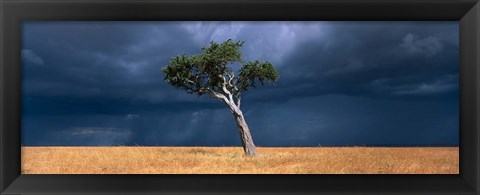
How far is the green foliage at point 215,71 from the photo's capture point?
35.4 ft

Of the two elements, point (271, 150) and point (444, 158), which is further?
point (271, 150)

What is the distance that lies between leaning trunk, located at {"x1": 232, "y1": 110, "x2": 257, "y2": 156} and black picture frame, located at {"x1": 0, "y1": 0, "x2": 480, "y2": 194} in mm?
6429

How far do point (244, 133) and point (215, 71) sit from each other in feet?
5.52

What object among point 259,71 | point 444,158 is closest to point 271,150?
point 259,71
